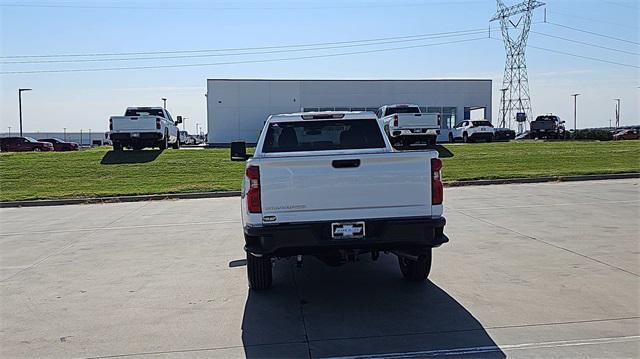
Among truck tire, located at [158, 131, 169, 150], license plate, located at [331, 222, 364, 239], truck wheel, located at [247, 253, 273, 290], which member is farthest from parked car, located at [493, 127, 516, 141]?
license plate, located at [331, 222, 364, 239]

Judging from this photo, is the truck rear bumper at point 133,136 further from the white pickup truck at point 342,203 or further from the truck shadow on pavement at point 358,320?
the white pickup truck at point 342,203

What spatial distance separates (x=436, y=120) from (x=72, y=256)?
1733 cm

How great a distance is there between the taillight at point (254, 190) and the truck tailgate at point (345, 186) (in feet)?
0.17

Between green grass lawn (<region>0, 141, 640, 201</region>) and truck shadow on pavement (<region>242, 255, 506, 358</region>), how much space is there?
1234cm

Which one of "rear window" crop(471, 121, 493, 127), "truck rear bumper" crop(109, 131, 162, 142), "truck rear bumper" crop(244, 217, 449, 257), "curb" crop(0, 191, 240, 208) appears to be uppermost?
"rear window" crop(471, 121, 493, 127)

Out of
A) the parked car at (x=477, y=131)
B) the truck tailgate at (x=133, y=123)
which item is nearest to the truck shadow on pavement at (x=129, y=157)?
the truck tailgate at (x=133, y=123)

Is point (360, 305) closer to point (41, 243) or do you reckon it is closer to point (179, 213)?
point (41, 243)

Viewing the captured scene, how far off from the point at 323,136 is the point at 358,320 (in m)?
2.76

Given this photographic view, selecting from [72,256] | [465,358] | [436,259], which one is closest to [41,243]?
[72,256]

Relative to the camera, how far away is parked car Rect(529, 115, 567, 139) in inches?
1596

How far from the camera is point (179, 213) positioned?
1439 centimetres

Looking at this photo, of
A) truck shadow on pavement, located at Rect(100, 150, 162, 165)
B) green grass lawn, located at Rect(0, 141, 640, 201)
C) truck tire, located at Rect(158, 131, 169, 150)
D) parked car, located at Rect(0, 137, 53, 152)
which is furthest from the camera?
parked car, located at Rect(0, 137, 53, 152)

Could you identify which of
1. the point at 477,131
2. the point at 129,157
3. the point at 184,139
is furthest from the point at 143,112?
the point at 184,139

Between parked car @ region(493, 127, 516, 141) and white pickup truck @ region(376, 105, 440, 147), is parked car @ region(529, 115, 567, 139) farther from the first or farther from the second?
white pickup truck @ region(376, 105, 440, 147)
